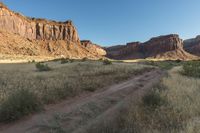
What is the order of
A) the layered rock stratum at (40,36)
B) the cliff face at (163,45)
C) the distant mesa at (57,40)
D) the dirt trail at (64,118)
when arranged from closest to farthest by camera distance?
the dirt trail at (64,118), the layered rock stratum at (40,36), the distant mesa at (57,40), the cliff face at (163,45)

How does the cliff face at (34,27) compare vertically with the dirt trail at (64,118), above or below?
above

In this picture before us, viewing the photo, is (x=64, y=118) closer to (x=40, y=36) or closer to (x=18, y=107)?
(x=18, y=107)

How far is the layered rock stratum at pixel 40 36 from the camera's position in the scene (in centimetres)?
13050

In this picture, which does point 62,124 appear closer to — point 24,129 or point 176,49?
point 24,129

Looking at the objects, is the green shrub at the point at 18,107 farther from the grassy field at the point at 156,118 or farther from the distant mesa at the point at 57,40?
the distant mesa at the point at 57,40

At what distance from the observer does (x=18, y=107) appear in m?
8.55

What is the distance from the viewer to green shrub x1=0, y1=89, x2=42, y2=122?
8156 mm

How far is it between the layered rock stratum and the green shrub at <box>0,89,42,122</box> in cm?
11049

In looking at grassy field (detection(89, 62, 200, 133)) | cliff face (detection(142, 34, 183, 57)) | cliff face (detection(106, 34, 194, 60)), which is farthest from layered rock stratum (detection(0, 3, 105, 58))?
grassy field (detection(89, 62, 200, 133))

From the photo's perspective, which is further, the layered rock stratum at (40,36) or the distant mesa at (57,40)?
the distant mesa at (57,40)

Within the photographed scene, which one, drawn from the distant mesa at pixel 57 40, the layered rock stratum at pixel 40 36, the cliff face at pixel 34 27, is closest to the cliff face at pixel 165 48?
the distant mesa at pixel 57 40

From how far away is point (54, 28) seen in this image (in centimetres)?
18925

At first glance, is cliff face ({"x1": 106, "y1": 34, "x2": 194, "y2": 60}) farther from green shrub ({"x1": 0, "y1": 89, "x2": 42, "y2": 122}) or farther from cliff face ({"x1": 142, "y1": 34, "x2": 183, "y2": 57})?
green shrub ({"x1": 0, "y1": 89, "x2": 42, "y2": 122})

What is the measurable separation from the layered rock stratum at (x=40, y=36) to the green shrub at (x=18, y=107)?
363 ft
